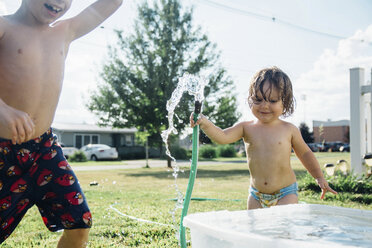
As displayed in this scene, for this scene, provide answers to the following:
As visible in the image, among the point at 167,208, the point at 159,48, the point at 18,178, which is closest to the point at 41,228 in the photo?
the point at 167,208

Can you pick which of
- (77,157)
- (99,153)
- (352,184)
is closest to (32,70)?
(352,184)

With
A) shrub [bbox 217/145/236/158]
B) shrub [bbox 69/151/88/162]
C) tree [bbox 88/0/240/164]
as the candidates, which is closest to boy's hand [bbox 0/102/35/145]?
tree [bbox 88/0/240/164]

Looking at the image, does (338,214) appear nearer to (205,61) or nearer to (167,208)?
(167,208)

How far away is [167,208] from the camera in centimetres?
429

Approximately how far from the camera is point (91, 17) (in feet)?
7.09

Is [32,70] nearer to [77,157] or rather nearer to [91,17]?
[91,17]

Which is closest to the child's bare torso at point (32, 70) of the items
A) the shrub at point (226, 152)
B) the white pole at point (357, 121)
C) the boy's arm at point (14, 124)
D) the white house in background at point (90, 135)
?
the boy's arm at point (14, 124)

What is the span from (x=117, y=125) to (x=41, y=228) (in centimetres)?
1028

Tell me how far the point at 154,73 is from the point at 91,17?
1082 cm

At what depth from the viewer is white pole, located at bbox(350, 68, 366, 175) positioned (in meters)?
6.00

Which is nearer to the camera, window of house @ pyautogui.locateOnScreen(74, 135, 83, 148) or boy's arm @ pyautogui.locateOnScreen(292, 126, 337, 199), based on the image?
boy's arm @ pyautogui.locateOnScreen(292, 126, 337, 199)

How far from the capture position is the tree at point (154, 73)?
12.8 meters

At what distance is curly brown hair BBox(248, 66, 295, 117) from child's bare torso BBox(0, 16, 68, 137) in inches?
47.7

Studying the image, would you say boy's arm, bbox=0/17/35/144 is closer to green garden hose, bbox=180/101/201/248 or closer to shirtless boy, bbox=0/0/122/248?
shirtless boy, bbox=0/0/122/248
